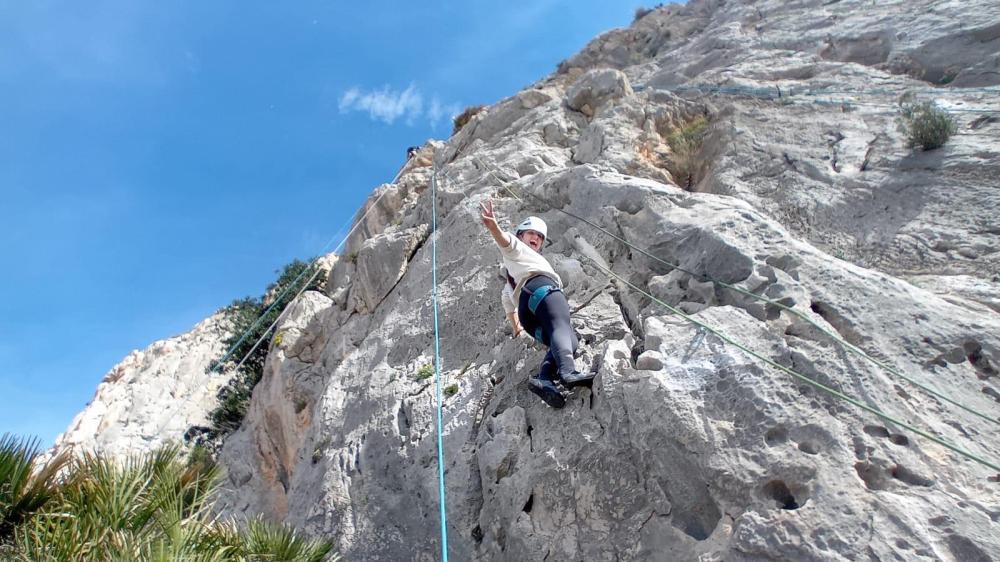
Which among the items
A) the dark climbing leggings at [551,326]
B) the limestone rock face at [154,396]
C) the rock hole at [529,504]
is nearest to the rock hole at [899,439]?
the dark climbing leggings at [551,326]

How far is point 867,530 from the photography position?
396cm

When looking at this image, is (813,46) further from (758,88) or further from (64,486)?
(64,486)

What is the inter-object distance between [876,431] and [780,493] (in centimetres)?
81

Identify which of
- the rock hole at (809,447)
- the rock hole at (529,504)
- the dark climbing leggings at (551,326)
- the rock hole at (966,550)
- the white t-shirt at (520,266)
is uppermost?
the white t-shirt at (520,266)

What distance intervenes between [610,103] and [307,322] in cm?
702

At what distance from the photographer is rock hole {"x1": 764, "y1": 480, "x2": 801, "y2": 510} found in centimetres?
441

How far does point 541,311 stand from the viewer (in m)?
6.22

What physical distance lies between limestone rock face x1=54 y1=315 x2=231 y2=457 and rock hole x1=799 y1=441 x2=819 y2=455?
14.4 m

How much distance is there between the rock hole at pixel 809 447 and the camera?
4.55 metres

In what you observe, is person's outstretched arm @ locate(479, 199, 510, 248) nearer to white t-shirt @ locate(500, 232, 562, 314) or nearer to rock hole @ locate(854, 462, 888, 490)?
white t-shirt @ locate(500, 232, 562, 314)

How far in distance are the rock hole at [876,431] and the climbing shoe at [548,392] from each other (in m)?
2.30

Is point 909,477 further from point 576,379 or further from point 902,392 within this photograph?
point 576,379

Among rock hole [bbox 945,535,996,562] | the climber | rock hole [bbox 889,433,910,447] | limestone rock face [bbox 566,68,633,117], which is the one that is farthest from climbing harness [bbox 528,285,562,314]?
limestone rock face [bbox 566,68,633,117]

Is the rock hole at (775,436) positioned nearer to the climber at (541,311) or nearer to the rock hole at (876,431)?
the rock hole at (876,431)
